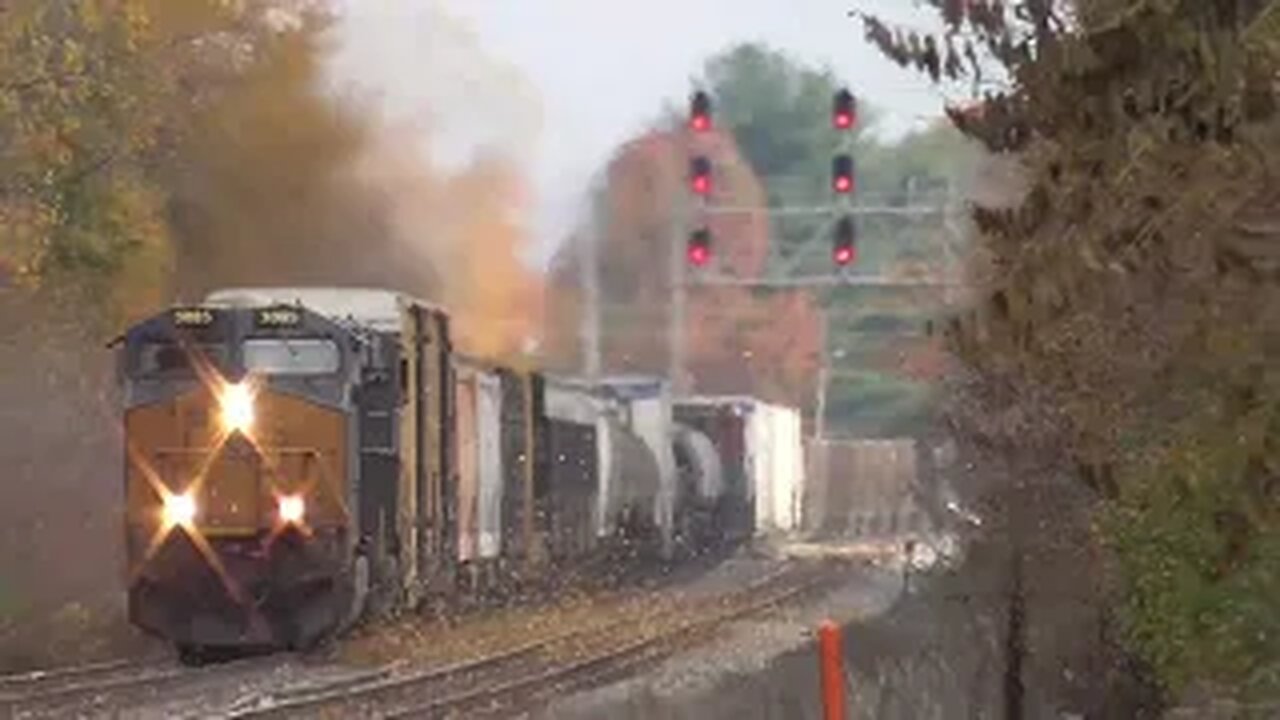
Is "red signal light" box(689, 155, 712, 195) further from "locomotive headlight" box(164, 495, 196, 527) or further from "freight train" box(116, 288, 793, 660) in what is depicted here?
"locomotive headlight" box(164, 495, 196, 527)

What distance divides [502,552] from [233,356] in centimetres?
941

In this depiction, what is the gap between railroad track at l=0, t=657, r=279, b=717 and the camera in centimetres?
2089

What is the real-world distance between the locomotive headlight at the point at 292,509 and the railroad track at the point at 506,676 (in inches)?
74.6

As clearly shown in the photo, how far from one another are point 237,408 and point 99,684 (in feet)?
13.6

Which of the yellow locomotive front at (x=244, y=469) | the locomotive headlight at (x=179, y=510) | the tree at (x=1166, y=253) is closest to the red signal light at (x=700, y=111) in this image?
the yellow locomotive front at (x=244, y=469)

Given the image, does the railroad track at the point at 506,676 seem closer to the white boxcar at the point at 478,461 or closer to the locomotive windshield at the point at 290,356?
the white boxcar at the point at 478,461

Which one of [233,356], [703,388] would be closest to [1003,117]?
[233,356]

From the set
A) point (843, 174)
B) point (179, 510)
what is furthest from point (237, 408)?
point (843, 174)

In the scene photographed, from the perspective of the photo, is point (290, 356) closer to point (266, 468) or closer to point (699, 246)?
point (266, 468)

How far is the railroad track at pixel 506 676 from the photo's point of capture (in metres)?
20.8

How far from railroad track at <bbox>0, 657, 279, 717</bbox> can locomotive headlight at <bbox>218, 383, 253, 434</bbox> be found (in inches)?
99.1

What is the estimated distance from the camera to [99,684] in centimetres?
2259

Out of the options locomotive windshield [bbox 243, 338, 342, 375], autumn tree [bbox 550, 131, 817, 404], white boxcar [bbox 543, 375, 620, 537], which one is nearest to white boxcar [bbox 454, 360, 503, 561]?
locomotive windshield [bbox 243, 338, 342, 375]

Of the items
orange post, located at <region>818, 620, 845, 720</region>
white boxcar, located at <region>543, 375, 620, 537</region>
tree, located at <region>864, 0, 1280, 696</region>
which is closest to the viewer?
tree, located at <region>864, 0, 1280, 696</region>
